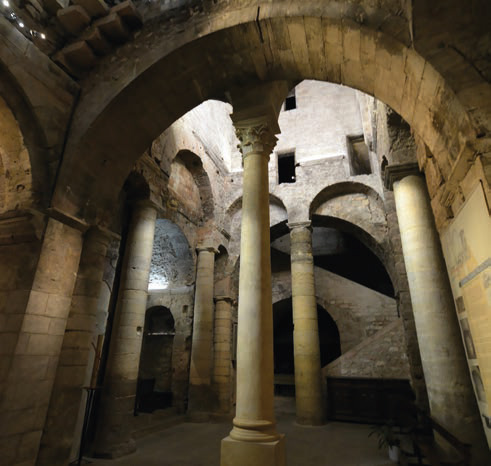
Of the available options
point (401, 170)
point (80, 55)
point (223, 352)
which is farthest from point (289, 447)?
point (80, 55)

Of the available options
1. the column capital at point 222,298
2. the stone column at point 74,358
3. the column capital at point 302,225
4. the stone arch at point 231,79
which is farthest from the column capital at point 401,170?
the column capital at point 222,298

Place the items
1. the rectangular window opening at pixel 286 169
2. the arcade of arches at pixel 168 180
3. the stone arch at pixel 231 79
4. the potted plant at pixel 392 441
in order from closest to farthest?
1. the arcade of arches at pixel 168 180
2. the stone arch at pixel 231 79
3. the potted plant at pixel 392 441
4. the rectangular window opening at pixel 286 169

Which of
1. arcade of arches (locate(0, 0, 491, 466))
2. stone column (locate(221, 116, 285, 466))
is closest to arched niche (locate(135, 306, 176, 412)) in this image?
arcade of arches (locate(0, 0, 491, 466))

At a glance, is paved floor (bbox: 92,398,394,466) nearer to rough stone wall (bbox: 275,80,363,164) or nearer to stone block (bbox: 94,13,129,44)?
stone block (bbox: 94,13,129,44)

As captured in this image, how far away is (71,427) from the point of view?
402 cm

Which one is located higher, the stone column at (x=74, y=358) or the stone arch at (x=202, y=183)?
the stone arch at (x=202, y=183)

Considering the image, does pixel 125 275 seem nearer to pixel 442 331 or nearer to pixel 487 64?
pixel 442 331

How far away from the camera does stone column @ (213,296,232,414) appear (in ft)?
30.2

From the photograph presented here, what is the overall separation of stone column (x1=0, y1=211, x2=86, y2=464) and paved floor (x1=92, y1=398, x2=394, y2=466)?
2122 mm

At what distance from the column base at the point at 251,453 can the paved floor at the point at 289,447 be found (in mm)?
1938

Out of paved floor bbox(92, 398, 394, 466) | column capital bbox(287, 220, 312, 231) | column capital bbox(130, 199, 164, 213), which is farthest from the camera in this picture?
column capital bbox(287, 220, 312, 231)

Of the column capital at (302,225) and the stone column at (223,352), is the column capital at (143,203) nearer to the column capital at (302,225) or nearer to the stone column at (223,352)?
the stone column at (223,352)

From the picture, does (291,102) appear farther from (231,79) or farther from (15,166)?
(15,166)

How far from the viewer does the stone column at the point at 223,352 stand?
9.20 metres
